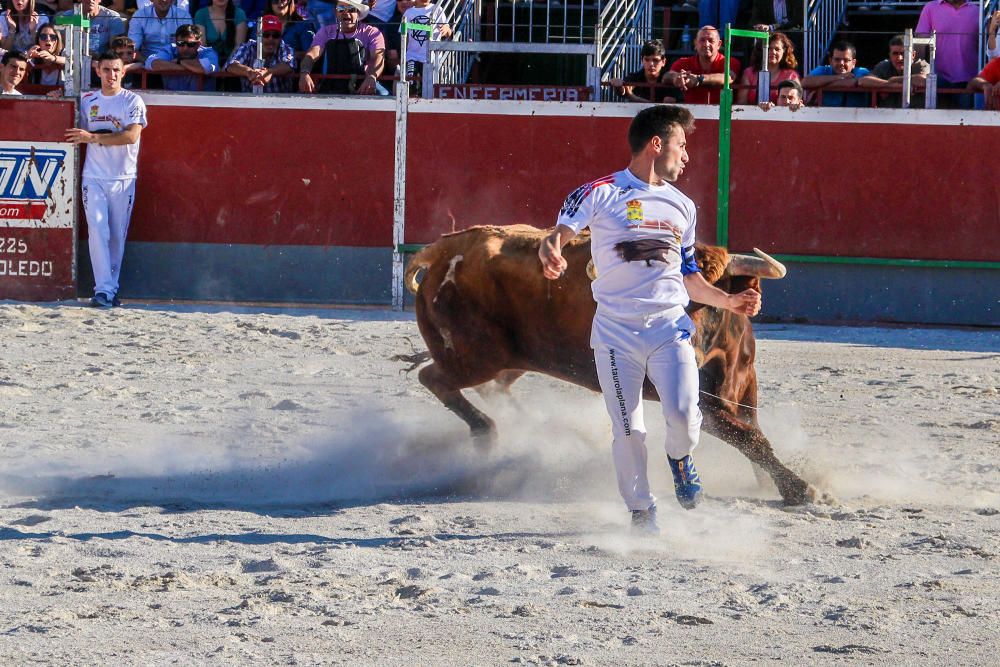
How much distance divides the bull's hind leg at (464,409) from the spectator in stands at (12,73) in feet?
20.7

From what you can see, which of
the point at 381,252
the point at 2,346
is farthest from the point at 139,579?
the point at 381,252

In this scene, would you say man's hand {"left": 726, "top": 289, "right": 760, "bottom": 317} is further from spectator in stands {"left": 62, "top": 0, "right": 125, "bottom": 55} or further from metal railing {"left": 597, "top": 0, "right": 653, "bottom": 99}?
spectator in stands {"left": 62, "top": 0, "right": 125, "bottom": 55}

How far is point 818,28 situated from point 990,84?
6.77 feet

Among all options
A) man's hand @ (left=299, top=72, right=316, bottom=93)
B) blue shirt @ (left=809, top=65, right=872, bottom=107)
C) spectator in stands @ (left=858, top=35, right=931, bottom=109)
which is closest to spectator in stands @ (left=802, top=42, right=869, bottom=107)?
blue shirt @ (left=809, top=65, right=872, bottom=107)

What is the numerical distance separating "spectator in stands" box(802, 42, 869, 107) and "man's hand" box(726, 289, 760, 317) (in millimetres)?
6401

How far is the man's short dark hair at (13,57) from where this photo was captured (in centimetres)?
1109

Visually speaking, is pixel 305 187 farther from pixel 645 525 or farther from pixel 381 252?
pixel 645 525

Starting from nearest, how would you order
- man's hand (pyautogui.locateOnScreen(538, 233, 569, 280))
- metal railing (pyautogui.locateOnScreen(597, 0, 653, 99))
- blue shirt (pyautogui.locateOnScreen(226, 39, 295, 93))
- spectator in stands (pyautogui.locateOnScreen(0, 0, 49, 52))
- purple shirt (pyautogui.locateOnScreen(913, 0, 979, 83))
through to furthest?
man's hand (pyautogui.locateOnScreen(538, 233, 569, 280))
purple shirt (pyautogui.locateOnScreen(913, 0, 979, 83))
blue shirt (pyautogui.locateOnScreen(226, 39, 295, 93))
spectator in stands (pyautogui.locateOnScreen(0, 0, 49, 52))
metal railing (pyautogui.locateOnScreen(597, 0, 653, 99))

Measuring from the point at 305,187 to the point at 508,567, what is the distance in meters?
7.18

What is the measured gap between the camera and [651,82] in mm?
10938

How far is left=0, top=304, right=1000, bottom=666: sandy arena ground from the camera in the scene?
3.76 m

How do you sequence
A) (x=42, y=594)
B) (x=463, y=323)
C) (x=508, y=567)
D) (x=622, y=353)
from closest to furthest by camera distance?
1. (x=42, y=594)
2. (x=508, y=567)
3. (x=622, y=353)
4. (x=463, y=323)

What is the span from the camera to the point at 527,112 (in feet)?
36.0

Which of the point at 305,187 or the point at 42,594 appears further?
the point at 305,187
